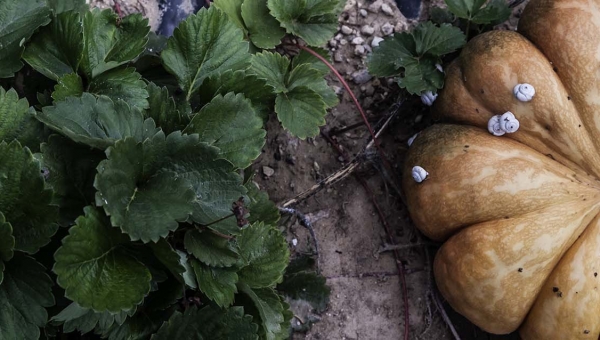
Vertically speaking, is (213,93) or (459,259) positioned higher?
(213,93)

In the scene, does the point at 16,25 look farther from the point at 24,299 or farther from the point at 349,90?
the point at 349,90

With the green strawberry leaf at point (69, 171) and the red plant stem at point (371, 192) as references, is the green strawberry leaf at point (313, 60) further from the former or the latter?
the green strawberry leaf at point (69, 171)

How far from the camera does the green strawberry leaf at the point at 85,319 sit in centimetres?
151

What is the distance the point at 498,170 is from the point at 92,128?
1.24 metres

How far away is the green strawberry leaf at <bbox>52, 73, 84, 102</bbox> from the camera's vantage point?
1.67 m

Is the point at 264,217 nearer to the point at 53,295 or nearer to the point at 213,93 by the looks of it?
the point at 213,93

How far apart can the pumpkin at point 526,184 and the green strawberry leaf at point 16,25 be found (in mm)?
1264

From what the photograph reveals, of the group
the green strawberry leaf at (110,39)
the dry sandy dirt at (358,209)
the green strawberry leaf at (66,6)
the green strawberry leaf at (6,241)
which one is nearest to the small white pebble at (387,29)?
the dry sandy dirt at (358,209)

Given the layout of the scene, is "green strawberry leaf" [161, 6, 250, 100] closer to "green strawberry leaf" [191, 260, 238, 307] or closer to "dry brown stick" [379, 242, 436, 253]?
"green strawberry leaf" [191, 260, 238, 307]

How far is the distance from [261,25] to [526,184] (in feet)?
3.36

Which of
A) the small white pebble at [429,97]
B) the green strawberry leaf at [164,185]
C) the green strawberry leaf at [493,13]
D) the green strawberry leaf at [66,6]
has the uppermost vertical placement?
the green strawberry leaf at [66,6]

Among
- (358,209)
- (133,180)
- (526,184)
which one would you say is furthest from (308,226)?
(133,180)

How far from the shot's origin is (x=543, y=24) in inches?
86.7

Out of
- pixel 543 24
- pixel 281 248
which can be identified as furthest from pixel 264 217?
pixel 543 24
